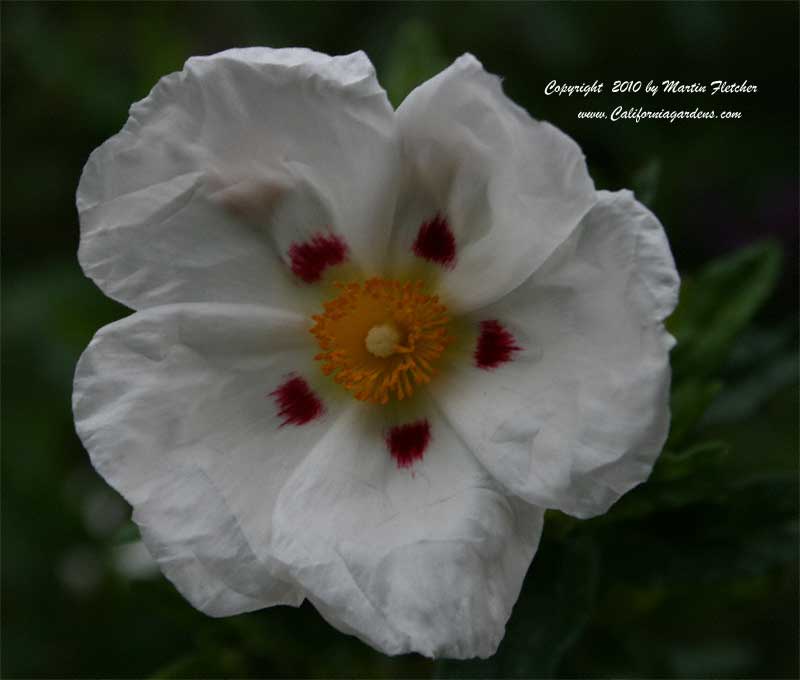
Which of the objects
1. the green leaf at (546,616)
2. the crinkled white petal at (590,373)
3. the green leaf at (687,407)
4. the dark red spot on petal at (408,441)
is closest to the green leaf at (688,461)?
the green leaf at (687,407)

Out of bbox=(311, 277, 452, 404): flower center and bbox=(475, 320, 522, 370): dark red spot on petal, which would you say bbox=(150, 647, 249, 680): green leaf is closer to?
bbox=(311, 277, 452, 404): flower center

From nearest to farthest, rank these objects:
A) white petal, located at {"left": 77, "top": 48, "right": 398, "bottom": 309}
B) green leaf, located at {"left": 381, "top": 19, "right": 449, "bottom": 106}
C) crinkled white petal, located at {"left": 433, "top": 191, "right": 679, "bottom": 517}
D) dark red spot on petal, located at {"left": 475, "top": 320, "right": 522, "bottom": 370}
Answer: crinkled white petal, located at {"left": 433, "top": 191, "right": 679, "bottom": 517} → white petal, located at {"left": 77, "top": 48, "right": 398, "bottom": 309} → dark red spot on petal, located at {"left": 475, "top": 320, "right": 522, "bottom": 370} → green leaf, located at {"left": 381, "top": 19, "right": 449, "bottom": 106}

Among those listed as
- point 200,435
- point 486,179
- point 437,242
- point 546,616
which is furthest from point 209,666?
point 486,179

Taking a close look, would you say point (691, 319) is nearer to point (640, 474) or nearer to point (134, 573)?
point (640, 474)

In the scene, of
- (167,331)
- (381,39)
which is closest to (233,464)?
(167,331)

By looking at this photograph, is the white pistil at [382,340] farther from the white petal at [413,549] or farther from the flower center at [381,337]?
the white petal at [413,549]

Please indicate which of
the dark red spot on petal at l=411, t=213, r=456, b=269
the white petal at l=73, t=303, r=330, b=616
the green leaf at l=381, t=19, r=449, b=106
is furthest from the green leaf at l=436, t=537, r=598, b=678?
the green leaf at l=381, t=19, r=449, b=106

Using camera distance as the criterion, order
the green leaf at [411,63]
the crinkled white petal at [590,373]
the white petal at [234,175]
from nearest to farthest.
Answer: the crinkled white petal at [590,373] < the white petal at [234,175] < the green leaf at [411,63]

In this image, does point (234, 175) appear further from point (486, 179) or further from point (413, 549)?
point (413, 549)
